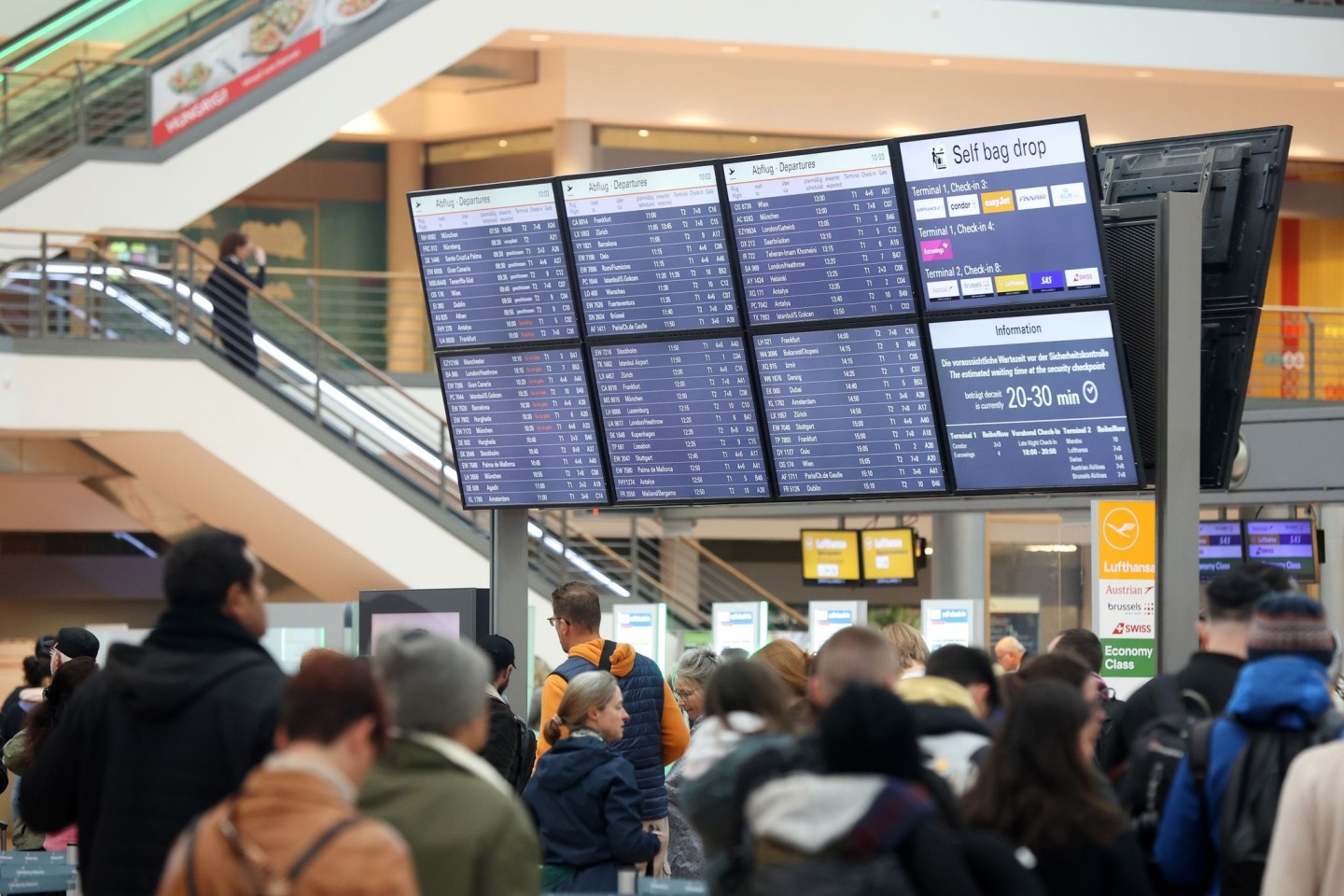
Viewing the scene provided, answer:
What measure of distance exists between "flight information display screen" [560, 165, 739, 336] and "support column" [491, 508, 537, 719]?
3.62 feet

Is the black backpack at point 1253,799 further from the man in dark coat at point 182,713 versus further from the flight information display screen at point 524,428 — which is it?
the flight information display screen at point 524,428

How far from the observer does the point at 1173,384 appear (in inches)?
220

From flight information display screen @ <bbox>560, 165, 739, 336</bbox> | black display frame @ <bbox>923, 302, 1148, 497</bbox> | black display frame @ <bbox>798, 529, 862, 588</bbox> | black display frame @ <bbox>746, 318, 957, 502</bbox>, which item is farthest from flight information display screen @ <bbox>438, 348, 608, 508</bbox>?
black display frame @ <bbox>798, 529, 862, 588</bbox>

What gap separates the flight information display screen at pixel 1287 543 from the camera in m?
13.8

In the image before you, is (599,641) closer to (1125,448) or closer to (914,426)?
(914,426)

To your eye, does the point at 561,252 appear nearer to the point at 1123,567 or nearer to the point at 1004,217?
the point at 1004,217

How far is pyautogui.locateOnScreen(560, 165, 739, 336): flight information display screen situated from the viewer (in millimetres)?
6773

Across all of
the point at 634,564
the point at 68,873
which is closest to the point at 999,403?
the point at 68,873

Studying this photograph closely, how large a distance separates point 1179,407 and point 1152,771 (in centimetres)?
195

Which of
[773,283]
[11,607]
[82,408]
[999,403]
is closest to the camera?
[999,403]

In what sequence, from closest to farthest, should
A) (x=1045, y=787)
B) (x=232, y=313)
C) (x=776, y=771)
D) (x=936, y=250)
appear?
(x=776, y=771) → (x=1045, y=787) → (x=936, y=250) → (x=232, y=313)

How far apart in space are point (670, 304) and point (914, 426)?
44.6 inches

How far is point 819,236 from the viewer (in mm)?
6500

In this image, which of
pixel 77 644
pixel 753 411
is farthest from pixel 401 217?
pixel 753 411
